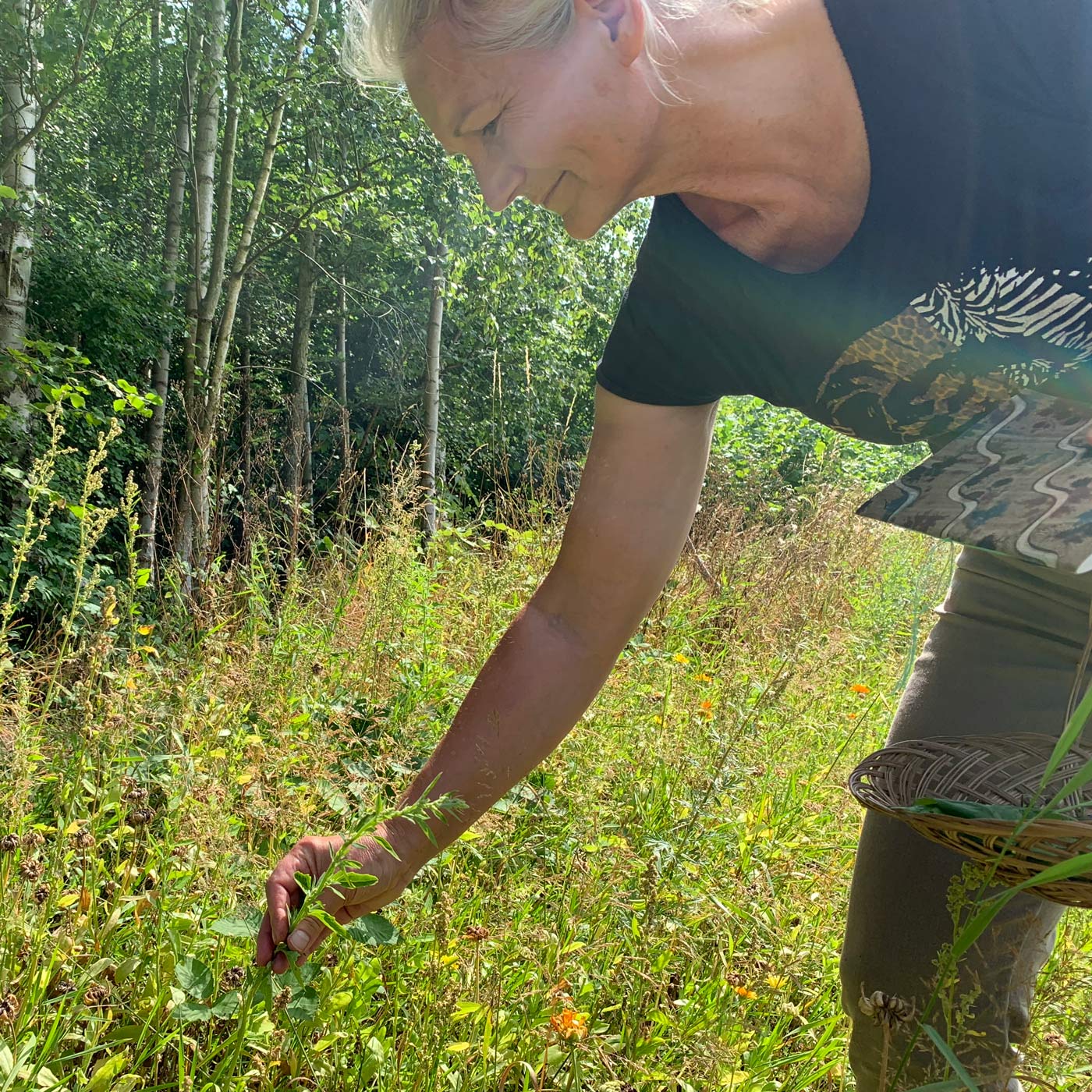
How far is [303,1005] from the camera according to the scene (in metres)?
1.19

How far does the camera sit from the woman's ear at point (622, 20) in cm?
121

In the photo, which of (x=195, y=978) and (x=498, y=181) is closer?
(x=195, y=978)

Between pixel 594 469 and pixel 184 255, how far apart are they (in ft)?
36.7

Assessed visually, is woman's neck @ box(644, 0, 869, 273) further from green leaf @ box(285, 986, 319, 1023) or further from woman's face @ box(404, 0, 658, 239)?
green leaf @ box(285, 986, 319, 1023)

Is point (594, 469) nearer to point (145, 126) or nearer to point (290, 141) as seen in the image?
point (290, 141)

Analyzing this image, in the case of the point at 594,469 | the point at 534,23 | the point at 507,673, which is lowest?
the point at 507,673

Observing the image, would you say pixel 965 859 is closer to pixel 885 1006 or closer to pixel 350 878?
pixel 885 1006

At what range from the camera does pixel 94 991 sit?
4.24ft

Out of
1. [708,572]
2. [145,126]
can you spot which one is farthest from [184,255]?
[708,572]

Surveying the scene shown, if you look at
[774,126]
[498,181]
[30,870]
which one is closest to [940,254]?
[774,126]

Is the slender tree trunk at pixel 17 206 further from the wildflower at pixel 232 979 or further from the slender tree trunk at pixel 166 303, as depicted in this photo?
the wildflower at pixel 232 979

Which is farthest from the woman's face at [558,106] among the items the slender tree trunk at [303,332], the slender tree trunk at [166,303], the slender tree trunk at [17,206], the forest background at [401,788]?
the slender tree trunk at [303,332]

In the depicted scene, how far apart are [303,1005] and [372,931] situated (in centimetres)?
14

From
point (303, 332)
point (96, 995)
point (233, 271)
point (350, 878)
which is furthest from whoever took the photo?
point (303, 332)
